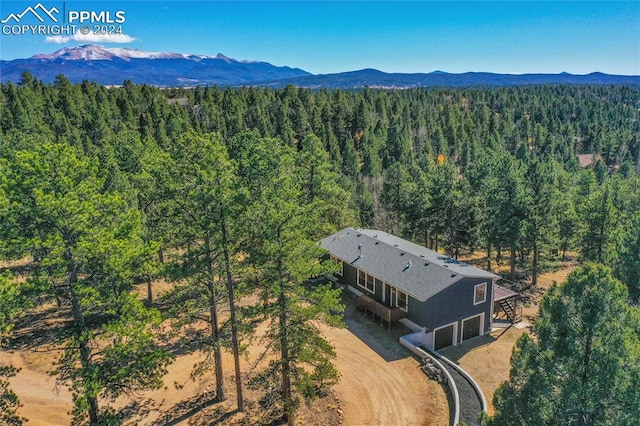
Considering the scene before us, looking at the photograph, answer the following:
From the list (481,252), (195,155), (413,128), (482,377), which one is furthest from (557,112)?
(195,155)

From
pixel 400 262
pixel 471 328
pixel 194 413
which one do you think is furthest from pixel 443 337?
pixel 194 413

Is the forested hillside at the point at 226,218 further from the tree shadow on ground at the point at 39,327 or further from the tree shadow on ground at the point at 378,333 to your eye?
the tree shadow on ground at the point at 378,333

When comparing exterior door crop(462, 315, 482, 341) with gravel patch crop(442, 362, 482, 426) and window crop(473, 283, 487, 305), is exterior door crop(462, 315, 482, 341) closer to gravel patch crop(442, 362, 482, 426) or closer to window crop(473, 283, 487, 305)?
window crop(473, 283, 487, 305)

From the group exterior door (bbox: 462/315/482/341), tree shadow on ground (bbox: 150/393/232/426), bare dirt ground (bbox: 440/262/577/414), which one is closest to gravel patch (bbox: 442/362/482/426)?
bare dirt ground (bbox: 440/262/577/414)

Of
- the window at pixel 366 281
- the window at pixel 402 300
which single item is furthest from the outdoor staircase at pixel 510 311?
the window at pixel 366 281

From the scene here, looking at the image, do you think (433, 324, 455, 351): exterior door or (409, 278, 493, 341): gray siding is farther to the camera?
(433, 324, 455, 351): exterior door
